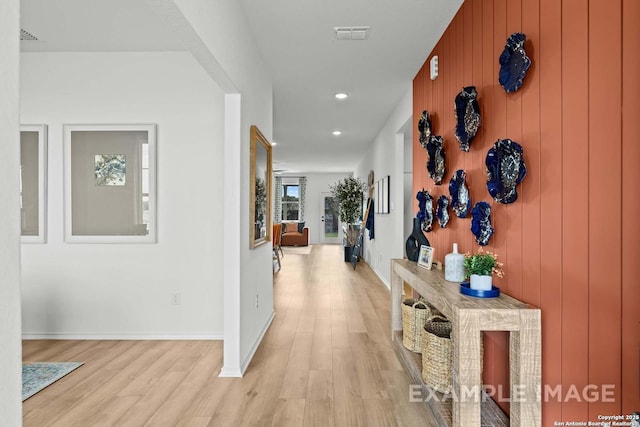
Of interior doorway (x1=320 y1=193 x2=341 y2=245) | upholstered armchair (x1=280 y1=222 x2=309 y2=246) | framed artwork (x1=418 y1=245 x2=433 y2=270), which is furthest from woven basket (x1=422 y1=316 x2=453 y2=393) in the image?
interior doorway (x1=320 y1=193 x2=341 y2=245)

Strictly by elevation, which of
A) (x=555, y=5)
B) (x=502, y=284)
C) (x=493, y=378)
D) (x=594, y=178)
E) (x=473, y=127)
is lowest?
(x=493, y=378)

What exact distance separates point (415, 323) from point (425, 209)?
105 cm

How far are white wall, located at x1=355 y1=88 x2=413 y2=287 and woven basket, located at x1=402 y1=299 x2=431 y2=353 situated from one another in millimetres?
1973

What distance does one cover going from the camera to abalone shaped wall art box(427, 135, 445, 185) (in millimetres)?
2867

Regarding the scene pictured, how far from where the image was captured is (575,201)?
1.39 meters

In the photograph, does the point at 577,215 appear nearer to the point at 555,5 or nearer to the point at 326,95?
the point at 555,5

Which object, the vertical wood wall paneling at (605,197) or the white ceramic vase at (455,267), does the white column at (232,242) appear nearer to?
the white ceramic vase at (455,267)

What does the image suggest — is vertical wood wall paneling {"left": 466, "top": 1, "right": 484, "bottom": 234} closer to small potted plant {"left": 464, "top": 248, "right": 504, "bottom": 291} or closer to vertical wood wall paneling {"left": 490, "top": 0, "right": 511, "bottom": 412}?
vertical wood wall paneling {"left": 490, "top": 0, "right": 511, "bottom": 412}

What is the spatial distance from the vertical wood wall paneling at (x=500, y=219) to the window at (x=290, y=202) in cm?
1161

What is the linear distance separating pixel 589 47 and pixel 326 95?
11.2 feet

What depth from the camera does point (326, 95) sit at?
14.8ft

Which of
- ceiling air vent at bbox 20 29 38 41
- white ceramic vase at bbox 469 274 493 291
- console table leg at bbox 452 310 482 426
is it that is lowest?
console table leg at bbox 452 310 482 426

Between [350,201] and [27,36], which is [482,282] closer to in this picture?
[27,36]

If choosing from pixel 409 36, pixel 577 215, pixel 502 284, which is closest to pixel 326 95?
pixel 409 36
